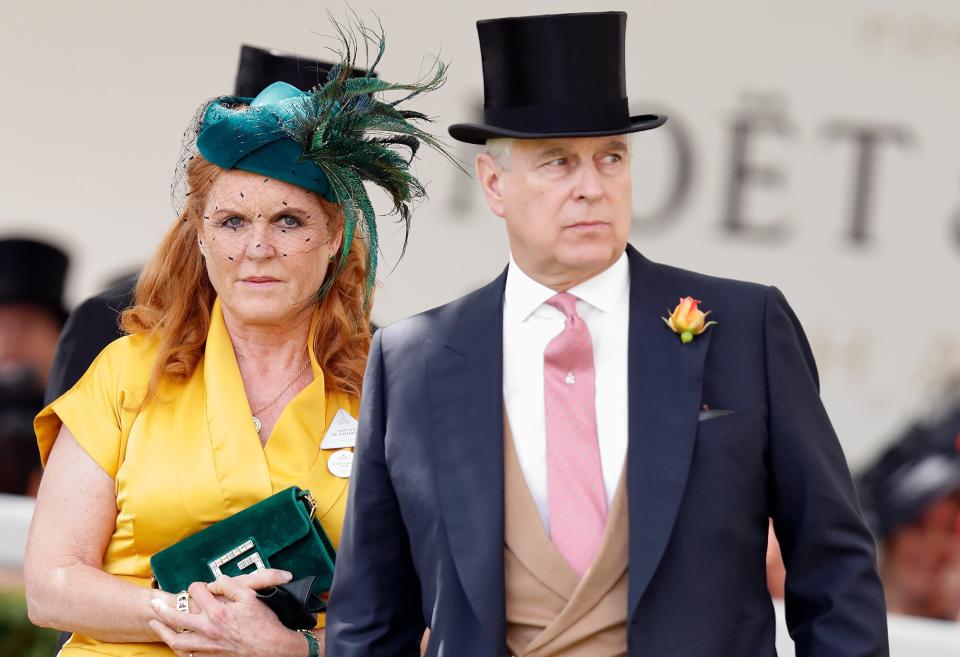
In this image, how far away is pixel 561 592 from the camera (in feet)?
7.98

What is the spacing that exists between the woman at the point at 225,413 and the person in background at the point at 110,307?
1.13ft

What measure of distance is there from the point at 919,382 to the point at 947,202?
0.61 m

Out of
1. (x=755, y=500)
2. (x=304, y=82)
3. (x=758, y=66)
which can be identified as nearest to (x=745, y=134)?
(x=758, y=66)

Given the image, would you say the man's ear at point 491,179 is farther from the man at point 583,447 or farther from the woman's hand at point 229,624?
the woman's hand at point 229,624

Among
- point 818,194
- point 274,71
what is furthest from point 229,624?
point 818,194

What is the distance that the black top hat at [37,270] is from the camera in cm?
611

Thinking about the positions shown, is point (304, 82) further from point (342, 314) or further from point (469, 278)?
point (469, 278)

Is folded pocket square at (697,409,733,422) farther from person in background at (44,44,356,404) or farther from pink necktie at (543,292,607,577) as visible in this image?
person in background at (44,44,356,404)

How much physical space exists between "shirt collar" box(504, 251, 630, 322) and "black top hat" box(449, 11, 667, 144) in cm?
24

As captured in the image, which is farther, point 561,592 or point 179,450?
point 179,450

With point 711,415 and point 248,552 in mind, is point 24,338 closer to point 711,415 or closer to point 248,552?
point 248,552

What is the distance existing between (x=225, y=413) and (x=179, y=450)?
0.38ft

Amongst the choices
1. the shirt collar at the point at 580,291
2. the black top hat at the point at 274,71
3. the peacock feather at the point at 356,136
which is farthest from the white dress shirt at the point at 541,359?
the black top hat at the point at 274,71

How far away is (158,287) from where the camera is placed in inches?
129
